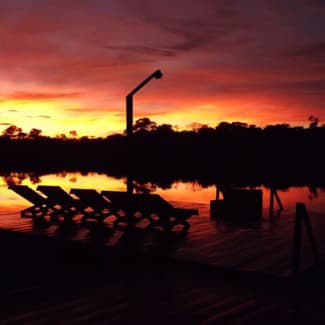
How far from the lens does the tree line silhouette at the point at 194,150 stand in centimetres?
8294

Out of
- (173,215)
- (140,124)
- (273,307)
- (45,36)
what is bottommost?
(273,307)

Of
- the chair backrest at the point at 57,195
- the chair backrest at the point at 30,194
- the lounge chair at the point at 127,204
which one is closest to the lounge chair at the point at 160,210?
the lounge chair at the point at 127,204

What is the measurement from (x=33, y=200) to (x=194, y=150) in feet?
277

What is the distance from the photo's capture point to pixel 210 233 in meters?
10.3

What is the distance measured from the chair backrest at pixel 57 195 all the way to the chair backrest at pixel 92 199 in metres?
0.59

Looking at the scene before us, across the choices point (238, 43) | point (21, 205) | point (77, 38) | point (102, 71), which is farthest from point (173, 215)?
point (102, 71)

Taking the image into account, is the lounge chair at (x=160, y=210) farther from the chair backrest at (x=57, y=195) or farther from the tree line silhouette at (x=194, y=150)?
the tree line silhouette at (x=194, y=150)

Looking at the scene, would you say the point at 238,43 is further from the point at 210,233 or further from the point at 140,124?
the point at 140,124

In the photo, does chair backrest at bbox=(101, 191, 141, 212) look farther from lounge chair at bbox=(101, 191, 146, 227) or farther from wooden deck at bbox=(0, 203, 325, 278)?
wooden deck at bbox=(0, 203, 325, 278)

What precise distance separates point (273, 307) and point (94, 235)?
491 cm

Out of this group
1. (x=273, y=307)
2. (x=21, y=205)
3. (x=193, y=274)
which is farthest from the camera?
(x=21, y=205)

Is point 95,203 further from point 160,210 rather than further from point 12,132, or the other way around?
point 12,132

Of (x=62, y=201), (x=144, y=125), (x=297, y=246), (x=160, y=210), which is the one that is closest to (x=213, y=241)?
(x=160, y=210)

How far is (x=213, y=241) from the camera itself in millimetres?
9414
